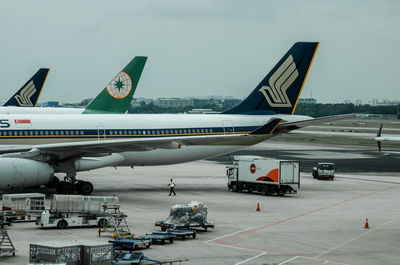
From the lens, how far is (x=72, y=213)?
31.3 metres

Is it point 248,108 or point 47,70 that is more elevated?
point 47,70

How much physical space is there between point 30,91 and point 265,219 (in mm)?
53523

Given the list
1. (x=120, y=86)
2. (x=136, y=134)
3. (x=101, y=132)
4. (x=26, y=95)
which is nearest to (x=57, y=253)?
(x=101, y=132)

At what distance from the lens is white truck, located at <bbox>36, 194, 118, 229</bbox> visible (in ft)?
100

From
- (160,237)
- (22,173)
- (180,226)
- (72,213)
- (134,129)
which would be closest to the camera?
(160,237)

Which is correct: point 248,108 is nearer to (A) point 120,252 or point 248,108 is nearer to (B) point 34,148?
(B) point 34,148

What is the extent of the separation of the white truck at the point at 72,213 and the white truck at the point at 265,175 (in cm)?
1555

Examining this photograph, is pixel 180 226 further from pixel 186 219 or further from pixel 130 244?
pixel 130 244

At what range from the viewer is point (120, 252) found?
24812 mm

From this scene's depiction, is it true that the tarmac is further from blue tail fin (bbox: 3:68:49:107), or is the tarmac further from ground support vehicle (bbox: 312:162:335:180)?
blue tail fin (bbox: 3:68:49:107)

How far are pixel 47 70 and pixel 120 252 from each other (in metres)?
60.4

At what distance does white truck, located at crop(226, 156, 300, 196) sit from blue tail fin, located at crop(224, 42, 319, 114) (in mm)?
5301

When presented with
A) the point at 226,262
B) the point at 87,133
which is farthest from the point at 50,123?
the point at 226,262

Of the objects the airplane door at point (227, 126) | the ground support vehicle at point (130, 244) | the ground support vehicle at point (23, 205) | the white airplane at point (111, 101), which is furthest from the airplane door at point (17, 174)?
the white airplane at point (111, 101)
